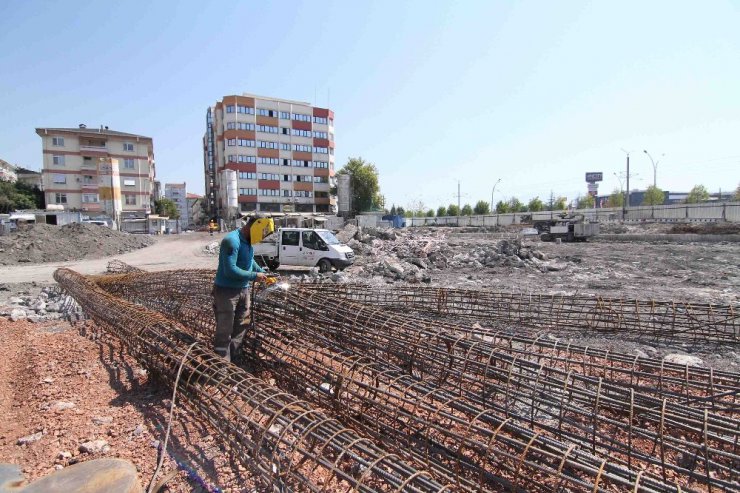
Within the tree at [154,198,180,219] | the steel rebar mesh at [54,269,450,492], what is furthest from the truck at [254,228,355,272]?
the tree at [154,198,180,219]

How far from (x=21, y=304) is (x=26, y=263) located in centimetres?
1301

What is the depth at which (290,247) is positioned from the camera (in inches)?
563

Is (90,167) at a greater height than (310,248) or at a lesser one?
greater

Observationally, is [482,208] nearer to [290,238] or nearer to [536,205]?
[536,205]

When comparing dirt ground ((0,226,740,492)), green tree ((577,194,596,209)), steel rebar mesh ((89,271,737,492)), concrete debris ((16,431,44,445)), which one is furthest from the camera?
green tree ((577,194,596,209))

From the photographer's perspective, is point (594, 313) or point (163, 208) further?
point (163, 208)

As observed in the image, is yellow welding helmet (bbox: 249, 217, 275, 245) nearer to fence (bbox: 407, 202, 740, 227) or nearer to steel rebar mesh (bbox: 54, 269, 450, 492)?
steel rebar mesh (bbox: 54, 269, 450, 492)

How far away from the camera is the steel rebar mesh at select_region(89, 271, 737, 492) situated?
255 cm

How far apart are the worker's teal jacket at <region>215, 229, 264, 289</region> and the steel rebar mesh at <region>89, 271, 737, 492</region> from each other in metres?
0.60

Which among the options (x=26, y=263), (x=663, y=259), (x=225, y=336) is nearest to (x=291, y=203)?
(x=26, y=263)

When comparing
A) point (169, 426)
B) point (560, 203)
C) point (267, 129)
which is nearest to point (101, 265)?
point (169, 426)

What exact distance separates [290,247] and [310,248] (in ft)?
2.44

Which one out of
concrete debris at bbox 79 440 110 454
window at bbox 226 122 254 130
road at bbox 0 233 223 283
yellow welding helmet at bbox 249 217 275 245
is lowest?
road at bbox 0 233 223 283

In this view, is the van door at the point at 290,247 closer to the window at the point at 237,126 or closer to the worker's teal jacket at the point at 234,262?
the worker's teal jacket at the point at 234,262
